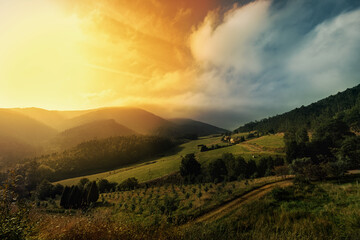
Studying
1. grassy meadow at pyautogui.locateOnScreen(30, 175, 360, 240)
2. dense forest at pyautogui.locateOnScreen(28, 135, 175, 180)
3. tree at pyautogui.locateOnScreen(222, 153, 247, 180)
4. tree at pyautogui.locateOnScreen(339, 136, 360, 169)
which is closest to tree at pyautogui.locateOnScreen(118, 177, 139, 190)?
grassy meadow at pyautogui.locateOnScreen(30, 175, 360, 240)

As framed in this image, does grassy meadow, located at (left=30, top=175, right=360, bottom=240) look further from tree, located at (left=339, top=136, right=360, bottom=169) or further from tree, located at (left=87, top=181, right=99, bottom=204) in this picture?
tree, located at (left=339, top=136, right=360, bottom=169)

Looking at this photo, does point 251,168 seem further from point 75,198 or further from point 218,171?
point 75,198

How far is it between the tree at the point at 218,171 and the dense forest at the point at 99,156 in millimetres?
92078

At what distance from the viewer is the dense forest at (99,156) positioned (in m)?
112

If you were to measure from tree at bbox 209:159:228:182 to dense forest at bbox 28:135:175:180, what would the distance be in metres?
92.1

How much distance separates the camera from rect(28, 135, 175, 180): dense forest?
112 metres

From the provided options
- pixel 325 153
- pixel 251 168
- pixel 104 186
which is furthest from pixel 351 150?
pixel 104 186

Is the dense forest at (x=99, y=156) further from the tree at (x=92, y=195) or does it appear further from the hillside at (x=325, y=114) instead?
the hillside at (x=325, y=114)

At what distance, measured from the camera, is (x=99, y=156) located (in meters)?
133

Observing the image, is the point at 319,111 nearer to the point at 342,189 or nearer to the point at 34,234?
the point at 342,189

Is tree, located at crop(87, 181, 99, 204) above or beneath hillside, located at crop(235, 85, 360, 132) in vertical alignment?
beneath

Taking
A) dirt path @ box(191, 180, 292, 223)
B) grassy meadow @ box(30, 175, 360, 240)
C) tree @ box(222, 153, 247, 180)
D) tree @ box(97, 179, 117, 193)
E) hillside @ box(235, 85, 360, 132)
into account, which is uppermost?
hillside @ box(235, 85, 360, 132)

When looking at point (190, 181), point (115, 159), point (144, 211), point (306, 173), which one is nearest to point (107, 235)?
point (144, 211)

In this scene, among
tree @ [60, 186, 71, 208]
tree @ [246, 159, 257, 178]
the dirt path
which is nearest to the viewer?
the dirt path
